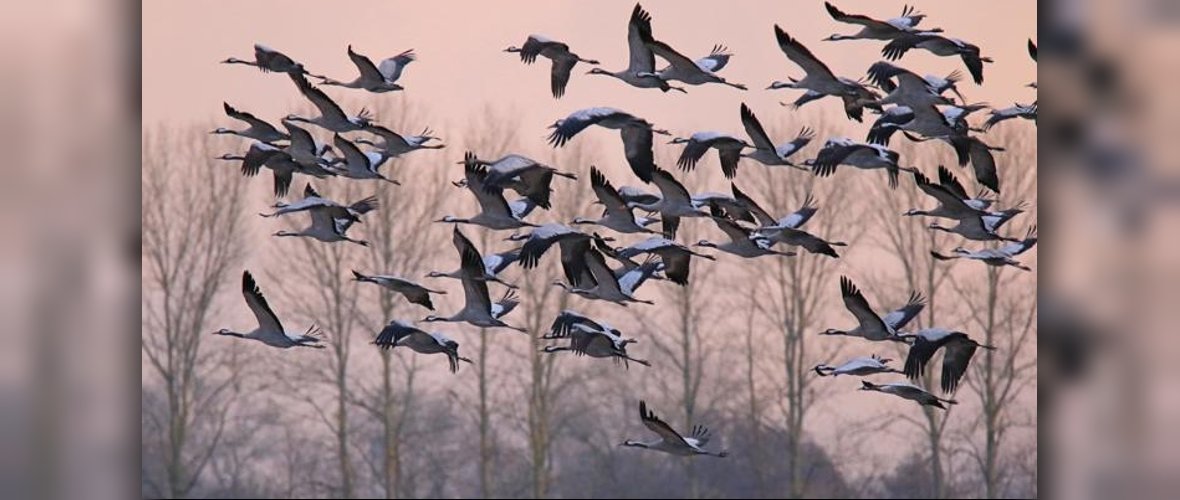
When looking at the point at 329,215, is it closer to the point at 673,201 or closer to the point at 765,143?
the point at 673,201

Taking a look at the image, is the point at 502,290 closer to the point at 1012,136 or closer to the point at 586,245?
the point at 1012,136

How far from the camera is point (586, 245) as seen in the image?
9609mm

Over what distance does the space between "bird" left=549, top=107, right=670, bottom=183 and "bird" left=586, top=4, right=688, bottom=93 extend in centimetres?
22

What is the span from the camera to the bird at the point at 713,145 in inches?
383

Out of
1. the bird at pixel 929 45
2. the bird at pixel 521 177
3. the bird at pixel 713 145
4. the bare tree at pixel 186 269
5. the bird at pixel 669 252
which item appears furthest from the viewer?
the bare tree at pixel 186 269

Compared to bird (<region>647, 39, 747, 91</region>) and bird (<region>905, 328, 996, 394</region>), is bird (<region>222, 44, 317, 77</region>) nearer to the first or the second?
bird (<region>647, 39, 747, 91</region>)

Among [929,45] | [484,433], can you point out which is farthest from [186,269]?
[929,45]

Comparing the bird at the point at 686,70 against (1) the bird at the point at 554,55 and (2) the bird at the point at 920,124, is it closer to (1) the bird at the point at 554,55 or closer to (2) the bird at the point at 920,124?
(1) the bird at the point at 554,55

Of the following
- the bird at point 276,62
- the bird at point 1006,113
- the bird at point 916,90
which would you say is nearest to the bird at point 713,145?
the bird at point 916,90

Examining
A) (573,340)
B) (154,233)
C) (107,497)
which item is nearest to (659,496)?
(154,233)

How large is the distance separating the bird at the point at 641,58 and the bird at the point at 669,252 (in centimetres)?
70

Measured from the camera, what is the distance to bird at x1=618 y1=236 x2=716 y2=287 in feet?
31.5

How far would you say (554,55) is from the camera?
11.0m

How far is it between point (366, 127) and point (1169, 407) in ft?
24.2
